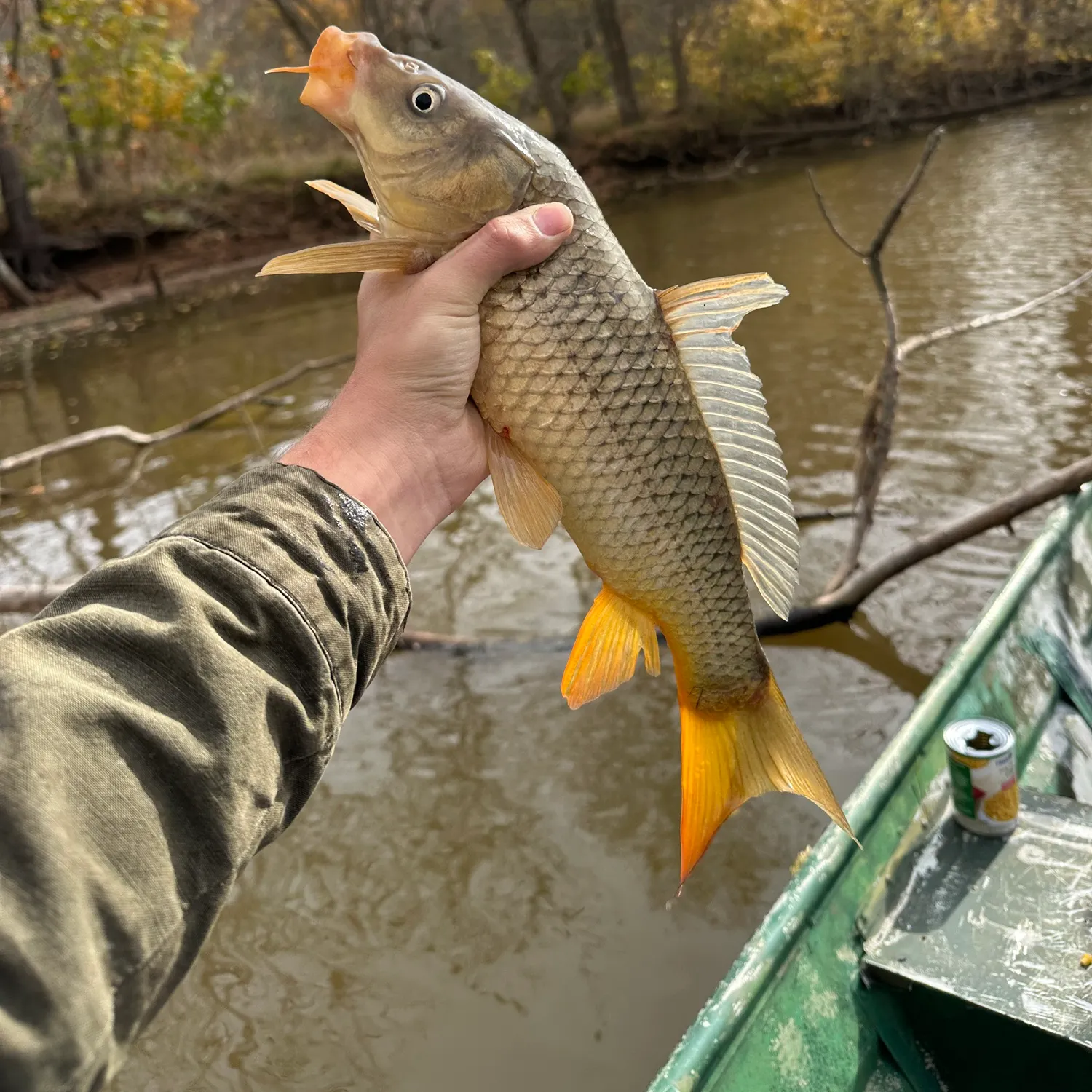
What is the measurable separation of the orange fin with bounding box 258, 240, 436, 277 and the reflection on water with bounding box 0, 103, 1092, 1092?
2.17m

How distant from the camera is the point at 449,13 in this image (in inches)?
1092

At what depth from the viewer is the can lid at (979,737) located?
2100 millimetres

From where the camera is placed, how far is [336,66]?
1.25 metres

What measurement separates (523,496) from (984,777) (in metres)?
1.34

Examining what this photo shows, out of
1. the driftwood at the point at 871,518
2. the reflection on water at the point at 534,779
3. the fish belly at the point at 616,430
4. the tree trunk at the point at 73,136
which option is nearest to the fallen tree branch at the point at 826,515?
the reflection on water at the point at 534,779

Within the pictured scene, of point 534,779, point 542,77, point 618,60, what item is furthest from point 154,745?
point 618,60

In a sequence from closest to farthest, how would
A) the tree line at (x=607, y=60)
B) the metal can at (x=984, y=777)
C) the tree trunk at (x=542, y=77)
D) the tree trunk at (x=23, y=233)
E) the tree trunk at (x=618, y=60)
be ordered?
the metal can at (x=984, y=777), the tree trunk at (x=23, y=233), the tree line at (x=607, y=60), the tree trunk at (x=542, y=77), the tree trunk at (x=618, y=60)

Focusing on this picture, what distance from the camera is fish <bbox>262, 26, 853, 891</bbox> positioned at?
129cm

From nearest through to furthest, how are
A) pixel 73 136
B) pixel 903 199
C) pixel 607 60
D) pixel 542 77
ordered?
1. pixel 903 199
2. pixel 73 136
3. pixel 542 77
4. pixel 607 60

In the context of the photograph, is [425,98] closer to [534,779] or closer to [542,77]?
[534,779]

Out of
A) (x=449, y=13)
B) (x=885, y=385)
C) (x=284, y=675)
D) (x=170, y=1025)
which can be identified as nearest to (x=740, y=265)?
(x=885, y=385)

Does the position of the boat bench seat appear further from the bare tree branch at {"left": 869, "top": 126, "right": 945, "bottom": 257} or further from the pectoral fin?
the bare tree branch at {"left": 869, "top": 126, "right": 945, "bottom": 257}

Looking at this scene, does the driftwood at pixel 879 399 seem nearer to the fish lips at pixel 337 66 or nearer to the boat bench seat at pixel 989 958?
the boat bench seat at pixel 989 958

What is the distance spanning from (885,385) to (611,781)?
1.84m
